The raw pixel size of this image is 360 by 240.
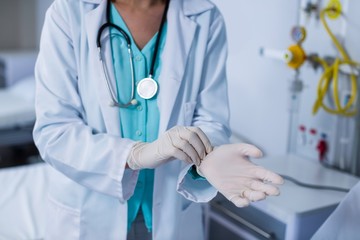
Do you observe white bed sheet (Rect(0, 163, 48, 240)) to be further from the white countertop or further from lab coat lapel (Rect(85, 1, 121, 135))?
the white countertop

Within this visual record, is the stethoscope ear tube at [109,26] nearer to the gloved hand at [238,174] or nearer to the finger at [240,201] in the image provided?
the gloved hand at [238,174]

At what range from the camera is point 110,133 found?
117cm

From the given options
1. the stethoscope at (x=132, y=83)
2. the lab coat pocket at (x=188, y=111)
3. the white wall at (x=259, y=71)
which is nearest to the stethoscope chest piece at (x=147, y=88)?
the stethoscope at (x=132, y=83)

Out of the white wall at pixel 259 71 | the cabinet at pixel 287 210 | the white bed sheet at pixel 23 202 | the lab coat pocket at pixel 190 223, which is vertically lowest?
the white bed sheet at pixel 23 202

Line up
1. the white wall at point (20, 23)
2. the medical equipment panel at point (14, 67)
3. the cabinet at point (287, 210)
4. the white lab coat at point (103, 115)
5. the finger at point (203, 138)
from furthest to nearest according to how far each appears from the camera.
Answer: the white wall at point (20, 23) → the medical equipment panel at point (14, 67) → the cabinet at point (287, 210) → the white lab coat at point (103, 115) → the finger at point (203, 138)

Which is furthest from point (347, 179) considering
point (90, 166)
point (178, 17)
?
point (90, 166)

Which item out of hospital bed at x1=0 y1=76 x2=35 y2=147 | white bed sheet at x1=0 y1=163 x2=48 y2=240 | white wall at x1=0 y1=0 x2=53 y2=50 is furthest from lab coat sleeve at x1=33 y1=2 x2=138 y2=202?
white wall at x1=0 y1=0 x2=53 y2=50

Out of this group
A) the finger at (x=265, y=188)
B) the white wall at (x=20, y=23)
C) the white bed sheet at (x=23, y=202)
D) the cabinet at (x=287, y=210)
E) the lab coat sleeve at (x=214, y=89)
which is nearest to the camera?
the finger at (x=265, y=188)

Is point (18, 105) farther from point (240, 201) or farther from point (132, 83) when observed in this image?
point (240, 201)

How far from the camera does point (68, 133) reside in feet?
3.73

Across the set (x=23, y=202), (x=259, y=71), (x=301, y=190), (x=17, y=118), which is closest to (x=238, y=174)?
(x=301, y=190)

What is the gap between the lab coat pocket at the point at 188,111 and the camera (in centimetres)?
123

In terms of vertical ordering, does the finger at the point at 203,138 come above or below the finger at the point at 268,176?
above

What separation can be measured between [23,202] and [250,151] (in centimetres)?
107
